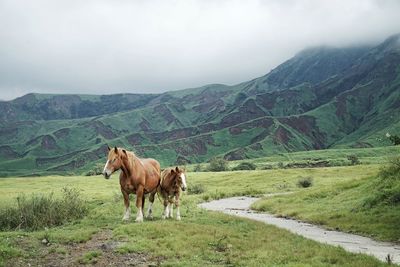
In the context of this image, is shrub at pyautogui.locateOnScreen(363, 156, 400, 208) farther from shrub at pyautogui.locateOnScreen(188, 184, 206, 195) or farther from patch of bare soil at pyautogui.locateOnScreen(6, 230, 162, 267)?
shrub at pyautogui.locateOnScreen(188, 184, 206, 195)

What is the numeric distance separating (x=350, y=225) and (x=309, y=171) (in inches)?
2776

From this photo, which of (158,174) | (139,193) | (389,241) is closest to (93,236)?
(139,193)

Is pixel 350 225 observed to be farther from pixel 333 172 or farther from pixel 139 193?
pixel 333 172

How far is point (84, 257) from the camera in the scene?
16.6 m

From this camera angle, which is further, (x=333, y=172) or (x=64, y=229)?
(x=333, y=172)

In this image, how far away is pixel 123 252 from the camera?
17.5 meters

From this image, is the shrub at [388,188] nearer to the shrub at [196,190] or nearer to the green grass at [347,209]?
the green grass at [347,209]

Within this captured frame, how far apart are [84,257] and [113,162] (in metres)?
7.64

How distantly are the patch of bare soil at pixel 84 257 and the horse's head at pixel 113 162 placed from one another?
489cm

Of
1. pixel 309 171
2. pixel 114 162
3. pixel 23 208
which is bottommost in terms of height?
pixel 309 171

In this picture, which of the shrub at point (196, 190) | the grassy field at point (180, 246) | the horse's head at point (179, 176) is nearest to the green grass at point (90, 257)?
the grassy field at point (180, 246)

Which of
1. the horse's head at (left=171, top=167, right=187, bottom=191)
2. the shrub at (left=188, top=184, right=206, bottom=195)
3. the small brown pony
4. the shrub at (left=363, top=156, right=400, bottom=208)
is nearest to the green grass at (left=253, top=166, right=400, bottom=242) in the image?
the shrub at (left=363, top=156, right=400, bottom=208)

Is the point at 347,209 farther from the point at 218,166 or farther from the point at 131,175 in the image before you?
the point at 218,166

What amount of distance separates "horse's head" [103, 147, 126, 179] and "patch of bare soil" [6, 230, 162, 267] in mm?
4885
